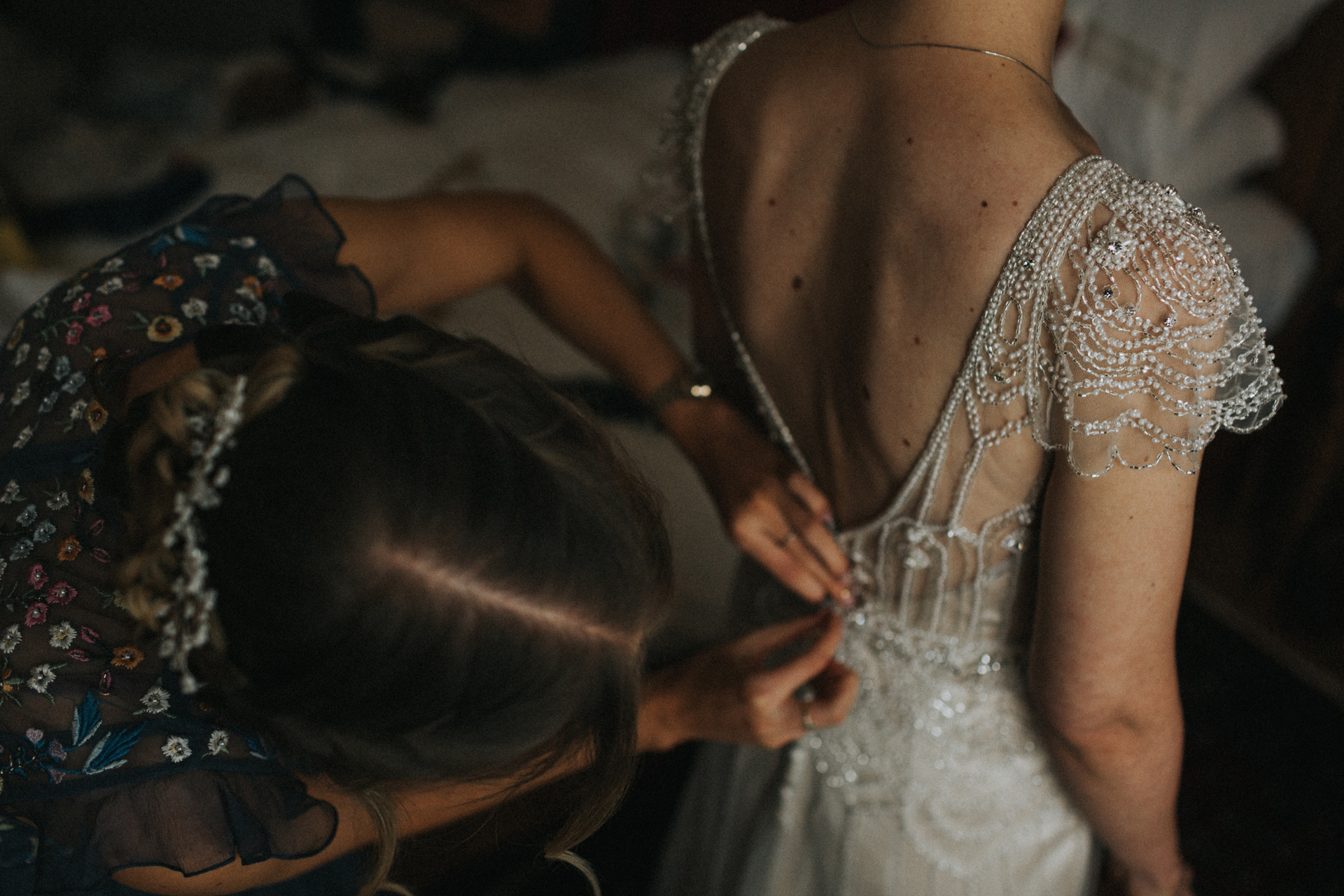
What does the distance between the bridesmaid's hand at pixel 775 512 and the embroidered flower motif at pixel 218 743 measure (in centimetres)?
48

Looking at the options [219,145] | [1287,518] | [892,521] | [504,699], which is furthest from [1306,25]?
[219,145]

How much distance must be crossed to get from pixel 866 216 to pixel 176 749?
25.3 inches

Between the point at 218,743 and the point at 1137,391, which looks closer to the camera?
the point at 1137,391

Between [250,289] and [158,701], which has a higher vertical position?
[250,289]

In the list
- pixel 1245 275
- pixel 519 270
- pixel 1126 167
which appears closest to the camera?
pixel 519 270

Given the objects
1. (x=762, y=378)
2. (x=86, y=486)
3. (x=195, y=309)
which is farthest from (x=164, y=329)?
(x=762, y=378)

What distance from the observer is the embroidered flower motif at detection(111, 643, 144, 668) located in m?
0.64

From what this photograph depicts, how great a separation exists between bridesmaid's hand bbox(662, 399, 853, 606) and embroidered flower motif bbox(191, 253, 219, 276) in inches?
Answer: 20.5

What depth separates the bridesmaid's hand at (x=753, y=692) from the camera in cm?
76

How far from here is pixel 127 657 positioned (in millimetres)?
641

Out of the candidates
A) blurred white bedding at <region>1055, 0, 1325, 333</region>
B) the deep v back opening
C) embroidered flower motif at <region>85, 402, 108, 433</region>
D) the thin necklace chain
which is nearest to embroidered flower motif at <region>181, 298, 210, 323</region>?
embroidered flower motif at <region>85, 402, 108, 433</region>

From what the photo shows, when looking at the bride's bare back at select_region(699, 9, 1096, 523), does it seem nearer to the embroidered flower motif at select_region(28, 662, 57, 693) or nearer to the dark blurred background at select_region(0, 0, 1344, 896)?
the dark blurred background at select_region(0, 0, 1344, 896)

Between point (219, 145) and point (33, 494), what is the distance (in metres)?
2.08

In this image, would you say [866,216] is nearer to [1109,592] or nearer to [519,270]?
[1109,592]
